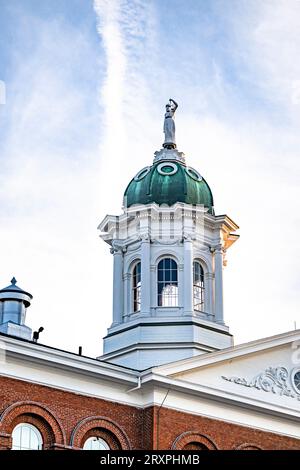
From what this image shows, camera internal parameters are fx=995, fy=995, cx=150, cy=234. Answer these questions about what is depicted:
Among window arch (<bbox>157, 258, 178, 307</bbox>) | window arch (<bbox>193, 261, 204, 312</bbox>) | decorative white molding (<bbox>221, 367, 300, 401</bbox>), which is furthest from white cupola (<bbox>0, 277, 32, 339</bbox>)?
decorative white molding (<bbox>221, 367, 300, 401</bbox>)

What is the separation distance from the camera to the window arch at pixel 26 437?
28.9m

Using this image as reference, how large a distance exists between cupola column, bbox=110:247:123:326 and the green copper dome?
7.46ft

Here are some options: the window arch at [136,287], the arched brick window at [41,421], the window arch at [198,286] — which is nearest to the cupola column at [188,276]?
the window arch at [198,286]

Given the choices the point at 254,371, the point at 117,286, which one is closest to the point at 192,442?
the point at 254,371

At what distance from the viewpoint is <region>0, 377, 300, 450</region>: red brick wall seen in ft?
95.1

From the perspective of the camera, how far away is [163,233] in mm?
39219

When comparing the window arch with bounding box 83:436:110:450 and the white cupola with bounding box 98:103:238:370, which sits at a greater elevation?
the white cupola with bounding box 98:103:238:370

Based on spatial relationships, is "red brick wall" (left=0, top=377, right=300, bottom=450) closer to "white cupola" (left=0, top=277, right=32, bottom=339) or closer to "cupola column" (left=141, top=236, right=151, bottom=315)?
"white cupola" (left=0, top=277, right=32, bottom=339)

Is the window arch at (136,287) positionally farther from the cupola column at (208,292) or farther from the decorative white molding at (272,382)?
the decorative white molding at (272,382)

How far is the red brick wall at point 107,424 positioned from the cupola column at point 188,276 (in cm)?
591

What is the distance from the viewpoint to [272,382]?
34750mm
